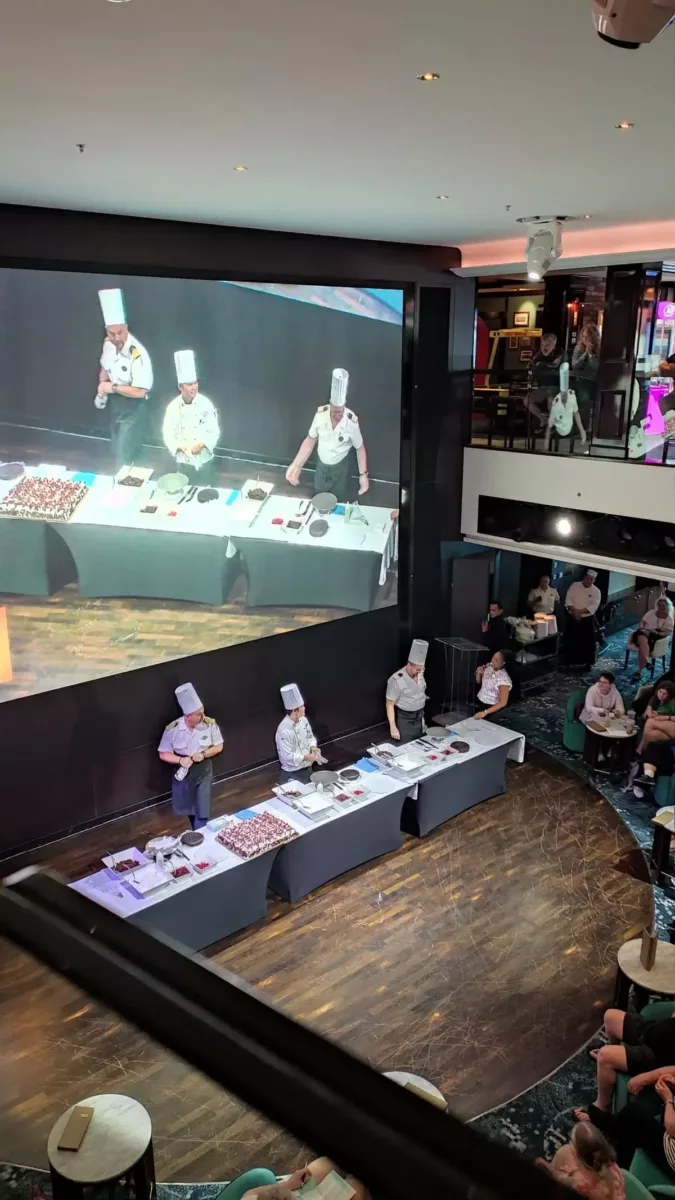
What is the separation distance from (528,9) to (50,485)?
518cm

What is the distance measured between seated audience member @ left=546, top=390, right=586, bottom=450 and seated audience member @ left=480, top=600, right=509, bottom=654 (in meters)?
2.14

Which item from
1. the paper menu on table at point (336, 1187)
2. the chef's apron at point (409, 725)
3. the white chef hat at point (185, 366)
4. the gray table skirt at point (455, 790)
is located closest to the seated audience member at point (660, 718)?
the gray table skirt at point (455, 790)

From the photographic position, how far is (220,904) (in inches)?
237

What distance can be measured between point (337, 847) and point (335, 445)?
3.73m

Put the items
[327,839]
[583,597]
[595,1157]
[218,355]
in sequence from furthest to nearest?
[583,597], [218,355], [327,839], [595,1157]

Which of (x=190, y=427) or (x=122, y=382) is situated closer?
(x=122, y=382)

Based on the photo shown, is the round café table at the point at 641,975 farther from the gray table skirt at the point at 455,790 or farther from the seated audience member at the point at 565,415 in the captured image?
the seated audience member at the point at 565,415

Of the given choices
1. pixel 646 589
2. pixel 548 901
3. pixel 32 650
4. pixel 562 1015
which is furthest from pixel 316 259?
pixel 646 589

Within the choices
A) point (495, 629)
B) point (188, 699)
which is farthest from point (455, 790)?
point (495, 629)

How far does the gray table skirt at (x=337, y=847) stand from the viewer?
6547 millimetres

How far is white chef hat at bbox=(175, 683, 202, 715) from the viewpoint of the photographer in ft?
23.7

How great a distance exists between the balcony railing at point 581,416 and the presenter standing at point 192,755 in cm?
436

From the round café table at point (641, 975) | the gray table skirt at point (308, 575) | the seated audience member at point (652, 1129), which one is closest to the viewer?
the seated audience member at point (652, 1129)

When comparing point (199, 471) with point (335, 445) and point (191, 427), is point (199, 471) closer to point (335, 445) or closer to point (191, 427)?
point (191, 427)
